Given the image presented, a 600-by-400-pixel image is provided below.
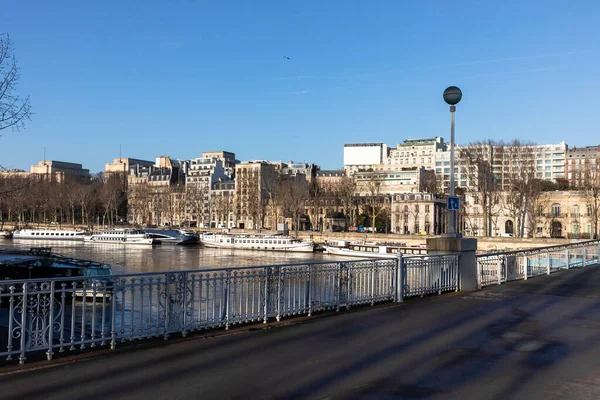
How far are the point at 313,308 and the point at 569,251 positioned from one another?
17639 millimetres

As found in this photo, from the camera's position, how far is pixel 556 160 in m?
163

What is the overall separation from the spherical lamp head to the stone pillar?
12.7 ft

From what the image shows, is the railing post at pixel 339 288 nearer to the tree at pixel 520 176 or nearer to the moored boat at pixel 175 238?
the tree at pixel 520 176

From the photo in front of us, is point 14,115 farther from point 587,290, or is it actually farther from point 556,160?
point 556,160

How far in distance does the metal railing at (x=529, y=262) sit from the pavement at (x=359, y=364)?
5691 mm

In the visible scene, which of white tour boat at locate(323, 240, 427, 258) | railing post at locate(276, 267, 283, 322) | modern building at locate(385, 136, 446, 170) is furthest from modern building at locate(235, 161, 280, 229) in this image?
railing post at locate(276, 267, 283, 322)

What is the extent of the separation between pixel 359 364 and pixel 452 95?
10.0 metres

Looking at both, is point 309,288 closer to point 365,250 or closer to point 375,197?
point 365,250

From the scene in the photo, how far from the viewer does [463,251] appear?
16203mm

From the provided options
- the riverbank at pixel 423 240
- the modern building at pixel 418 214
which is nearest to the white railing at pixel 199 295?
the riverbank at pixel 423 240

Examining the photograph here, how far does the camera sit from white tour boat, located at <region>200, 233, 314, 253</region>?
76438 mm

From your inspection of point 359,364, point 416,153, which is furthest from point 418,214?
point 359,364

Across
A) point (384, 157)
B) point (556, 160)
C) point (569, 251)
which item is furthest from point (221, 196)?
point (569, 251)

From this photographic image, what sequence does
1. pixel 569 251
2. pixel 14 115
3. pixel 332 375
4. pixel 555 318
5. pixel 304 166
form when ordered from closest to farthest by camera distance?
pixel 332 375 < pixel 555 318 < pixel 14 115 < pixel 569 251 < pixel 304 166
